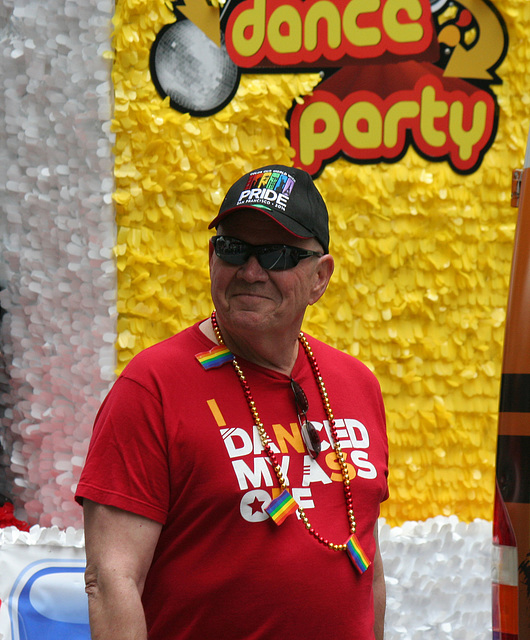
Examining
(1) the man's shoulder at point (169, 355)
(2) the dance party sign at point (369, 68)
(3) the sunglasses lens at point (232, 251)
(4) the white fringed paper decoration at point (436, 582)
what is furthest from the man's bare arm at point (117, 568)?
(2) the dance party sign at point (369, 68)

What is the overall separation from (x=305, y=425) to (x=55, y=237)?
2279 mm

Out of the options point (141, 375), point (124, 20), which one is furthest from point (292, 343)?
point (124, 20)

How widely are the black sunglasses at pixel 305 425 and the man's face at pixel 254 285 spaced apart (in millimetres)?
131

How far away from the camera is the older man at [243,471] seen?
133 cm

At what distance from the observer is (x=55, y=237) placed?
3475mm

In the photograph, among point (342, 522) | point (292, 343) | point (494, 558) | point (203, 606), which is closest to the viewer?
point (203, 606)

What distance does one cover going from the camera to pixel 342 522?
4.95ft

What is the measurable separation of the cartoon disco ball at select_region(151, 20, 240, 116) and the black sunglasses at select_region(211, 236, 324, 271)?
2127 millimetres

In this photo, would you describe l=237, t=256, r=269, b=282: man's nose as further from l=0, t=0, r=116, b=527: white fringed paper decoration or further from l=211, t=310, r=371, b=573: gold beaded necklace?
l=0, t=0, r=116, b=527: white fringed paper decoration

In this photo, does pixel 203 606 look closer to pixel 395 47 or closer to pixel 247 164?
pixel 247 164

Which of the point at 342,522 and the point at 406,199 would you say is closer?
the point at 342,522

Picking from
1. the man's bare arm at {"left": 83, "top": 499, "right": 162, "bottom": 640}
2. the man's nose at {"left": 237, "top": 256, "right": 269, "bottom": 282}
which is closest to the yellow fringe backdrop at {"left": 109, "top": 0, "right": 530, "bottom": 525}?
the man's nose at {"left": 237, "top": 256, "right": 269, "bottom": 282}

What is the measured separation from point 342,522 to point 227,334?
0.44 metres

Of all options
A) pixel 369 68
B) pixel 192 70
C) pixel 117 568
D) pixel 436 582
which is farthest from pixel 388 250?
pixel 117 568
